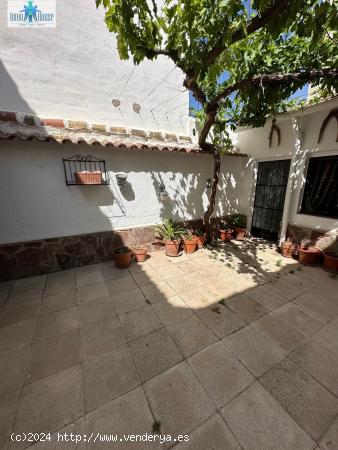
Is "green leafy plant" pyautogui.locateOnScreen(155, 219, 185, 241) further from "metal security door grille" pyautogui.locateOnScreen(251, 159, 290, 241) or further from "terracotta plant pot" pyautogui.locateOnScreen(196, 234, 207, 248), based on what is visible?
"metal security door grille" pyautogui.locateOnScreen(251, 159, 290, 241)

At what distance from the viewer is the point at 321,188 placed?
170 inches

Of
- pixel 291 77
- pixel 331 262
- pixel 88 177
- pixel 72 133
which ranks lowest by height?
pixel 331 262

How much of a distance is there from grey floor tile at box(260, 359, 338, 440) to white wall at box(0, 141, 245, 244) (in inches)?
147

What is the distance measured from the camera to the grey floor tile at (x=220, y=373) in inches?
66.8

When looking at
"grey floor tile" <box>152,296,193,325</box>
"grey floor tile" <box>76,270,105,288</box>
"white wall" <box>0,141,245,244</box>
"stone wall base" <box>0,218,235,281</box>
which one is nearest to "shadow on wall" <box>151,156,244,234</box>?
"white wall" <box>0,141,245,244</box>

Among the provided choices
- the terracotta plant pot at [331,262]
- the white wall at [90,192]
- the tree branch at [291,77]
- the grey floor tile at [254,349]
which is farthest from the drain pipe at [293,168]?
the grey floor tile at [254,349]

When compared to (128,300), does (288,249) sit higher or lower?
higher

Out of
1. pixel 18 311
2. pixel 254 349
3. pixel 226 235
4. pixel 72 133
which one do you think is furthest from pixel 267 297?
pixel 72 133

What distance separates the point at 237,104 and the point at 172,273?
4234 mm

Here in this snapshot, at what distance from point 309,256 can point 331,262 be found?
0.38 metres

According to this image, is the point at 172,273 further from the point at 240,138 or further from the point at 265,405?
the point at 240,138

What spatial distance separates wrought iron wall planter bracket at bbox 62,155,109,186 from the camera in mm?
3771

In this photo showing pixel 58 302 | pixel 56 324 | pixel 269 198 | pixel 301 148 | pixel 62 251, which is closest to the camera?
pixel 56 324

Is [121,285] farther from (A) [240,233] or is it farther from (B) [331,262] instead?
(B) [331,262]
